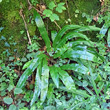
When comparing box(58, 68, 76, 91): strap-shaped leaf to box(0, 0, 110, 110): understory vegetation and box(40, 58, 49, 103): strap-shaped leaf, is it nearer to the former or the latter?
box(0, 0, 110, 110): understory vegetation

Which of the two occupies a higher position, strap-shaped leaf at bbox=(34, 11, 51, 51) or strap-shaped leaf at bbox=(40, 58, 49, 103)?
strap-shaped leaf at bbox=(34, 11, 51, 51)

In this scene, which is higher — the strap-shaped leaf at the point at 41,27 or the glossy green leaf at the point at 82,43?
the strap-shaped leaf at the point at 41,27

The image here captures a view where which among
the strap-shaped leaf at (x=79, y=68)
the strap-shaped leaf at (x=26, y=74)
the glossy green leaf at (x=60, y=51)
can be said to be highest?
the glossy green leaf at (x=60, y=51)

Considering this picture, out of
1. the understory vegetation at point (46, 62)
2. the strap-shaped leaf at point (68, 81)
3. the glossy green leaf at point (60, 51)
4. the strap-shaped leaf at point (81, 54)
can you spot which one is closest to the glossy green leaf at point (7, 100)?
the understory vegetation at point (46, 62)

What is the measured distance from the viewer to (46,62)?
2.00m

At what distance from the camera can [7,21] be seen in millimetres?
2047

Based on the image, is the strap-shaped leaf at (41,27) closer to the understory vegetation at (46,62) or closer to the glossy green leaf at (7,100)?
the understory vegetation at (46,62)

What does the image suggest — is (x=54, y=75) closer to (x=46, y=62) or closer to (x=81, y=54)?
(x=46, y=62)

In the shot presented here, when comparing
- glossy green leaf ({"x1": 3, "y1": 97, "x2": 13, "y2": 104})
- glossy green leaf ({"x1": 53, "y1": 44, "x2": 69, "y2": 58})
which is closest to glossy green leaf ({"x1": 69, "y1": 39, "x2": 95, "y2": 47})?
glossy green leaf ({"x1": 53, "y1": 44, "x2": 69, "y2": 58})

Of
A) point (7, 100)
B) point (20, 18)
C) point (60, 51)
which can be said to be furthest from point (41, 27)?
point (7, 100)

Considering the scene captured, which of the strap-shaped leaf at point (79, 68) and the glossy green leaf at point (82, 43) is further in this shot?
the glossy green leaf at point (82, 43)

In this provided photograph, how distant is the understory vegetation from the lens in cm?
192

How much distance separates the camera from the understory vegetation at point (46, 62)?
6.31 feet

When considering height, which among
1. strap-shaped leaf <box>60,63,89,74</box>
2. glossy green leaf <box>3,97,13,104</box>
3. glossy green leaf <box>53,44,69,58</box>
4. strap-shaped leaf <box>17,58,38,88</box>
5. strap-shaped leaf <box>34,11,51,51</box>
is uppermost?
strap-shaped leaf <box>34,11,51,51</box>
